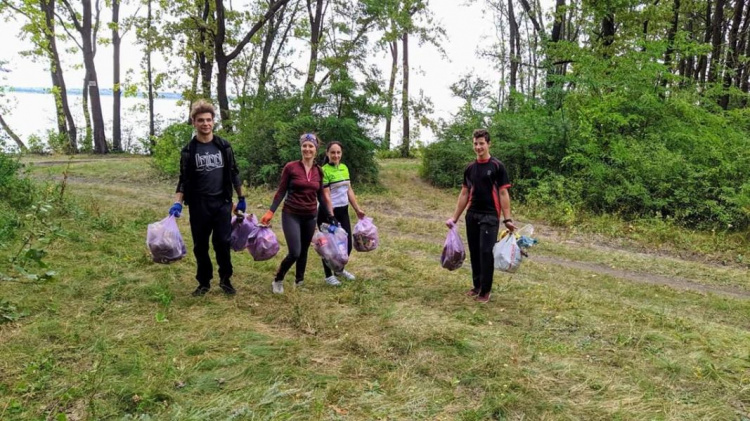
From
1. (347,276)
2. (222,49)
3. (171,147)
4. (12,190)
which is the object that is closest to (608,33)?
(222,49)

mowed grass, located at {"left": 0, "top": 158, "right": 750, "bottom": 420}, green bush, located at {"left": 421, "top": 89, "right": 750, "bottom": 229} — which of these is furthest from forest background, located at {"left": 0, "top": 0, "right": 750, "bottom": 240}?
mowed grass, located at {"left": 0, "top": 158, "right": 750, "bottom": 420}

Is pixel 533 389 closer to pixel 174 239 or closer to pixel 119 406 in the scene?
pixel 119 406

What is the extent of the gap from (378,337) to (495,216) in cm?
179

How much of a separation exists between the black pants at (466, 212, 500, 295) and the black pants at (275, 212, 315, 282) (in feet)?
5.52

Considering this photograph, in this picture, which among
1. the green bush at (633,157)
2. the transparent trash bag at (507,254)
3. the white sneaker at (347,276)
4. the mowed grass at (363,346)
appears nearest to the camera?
the mowed grass at (363,346)

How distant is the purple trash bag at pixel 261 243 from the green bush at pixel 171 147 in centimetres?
1024

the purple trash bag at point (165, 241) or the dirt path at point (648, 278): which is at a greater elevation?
the purple trash bag at point (165, 241)

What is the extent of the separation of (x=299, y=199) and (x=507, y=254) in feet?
7.11

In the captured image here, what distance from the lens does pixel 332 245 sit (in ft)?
16.9

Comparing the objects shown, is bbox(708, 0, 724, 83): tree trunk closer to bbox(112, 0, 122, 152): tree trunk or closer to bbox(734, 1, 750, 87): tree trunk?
bbox(734, 1, 750, 87): tree trunk

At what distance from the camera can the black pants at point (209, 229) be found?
458cm

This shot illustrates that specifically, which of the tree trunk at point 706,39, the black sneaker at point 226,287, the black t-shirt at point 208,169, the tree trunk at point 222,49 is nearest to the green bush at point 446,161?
the tree trunk at point 222,49

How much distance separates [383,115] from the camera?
1321 centimetres

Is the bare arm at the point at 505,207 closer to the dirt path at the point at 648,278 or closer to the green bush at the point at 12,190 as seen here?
the dirt path at the point at 648,278
